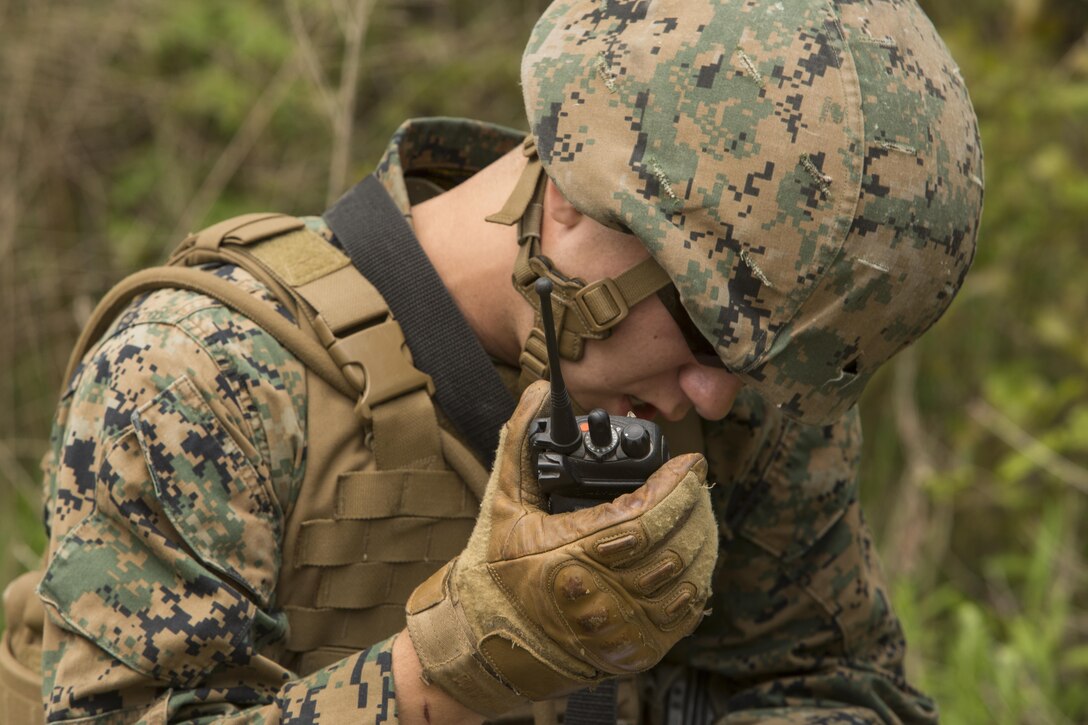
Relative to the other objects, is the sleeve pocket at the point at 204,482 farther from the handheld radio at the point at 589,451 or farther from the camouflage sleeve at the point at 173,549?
the handheld radio at the point at 589,451

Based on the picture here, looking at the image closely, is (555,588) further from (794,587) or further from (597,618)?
(794,587)

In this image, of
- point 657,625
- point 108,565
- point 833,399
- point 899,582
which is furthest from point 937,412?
point 108,565

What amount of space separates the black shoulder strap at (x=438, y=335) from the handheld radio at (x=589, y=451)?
0.42 meters

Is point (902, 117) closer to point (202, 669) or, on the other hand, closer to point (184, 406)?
point (184, 406)

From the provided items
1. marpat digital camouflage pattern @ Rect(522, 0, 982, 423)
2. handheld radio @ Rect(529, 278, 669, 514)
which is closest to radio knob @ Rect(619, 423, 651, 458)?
handheld radio @ Rect(529, 278, 669, 514)

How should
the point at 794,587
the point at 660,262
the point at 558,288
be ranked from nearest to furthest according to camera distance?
the point at 660,262, the point at 558,288, the point at 794,587

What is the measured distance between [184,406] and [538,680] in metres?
0.75

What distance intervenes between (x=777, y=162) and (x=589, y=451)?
59 cm

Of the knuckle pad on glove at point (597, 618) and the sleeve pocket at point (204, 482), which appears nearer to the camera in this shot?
the knuckle pad on glove at point (597, 618)

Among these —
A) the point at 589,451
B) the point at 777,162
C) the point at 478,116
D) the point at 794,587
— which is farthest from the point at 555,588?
→ the point at 478,116

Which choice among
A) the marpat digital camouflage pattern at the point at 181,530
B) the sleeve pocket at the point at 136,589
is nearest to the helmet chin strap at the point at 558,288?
the marpat digital camouflage pattern at the point at 181,530

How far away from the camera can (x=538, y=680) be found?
1984mm

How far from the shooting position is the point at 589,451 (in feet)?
6.34

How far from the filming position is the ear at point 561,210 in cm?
225
